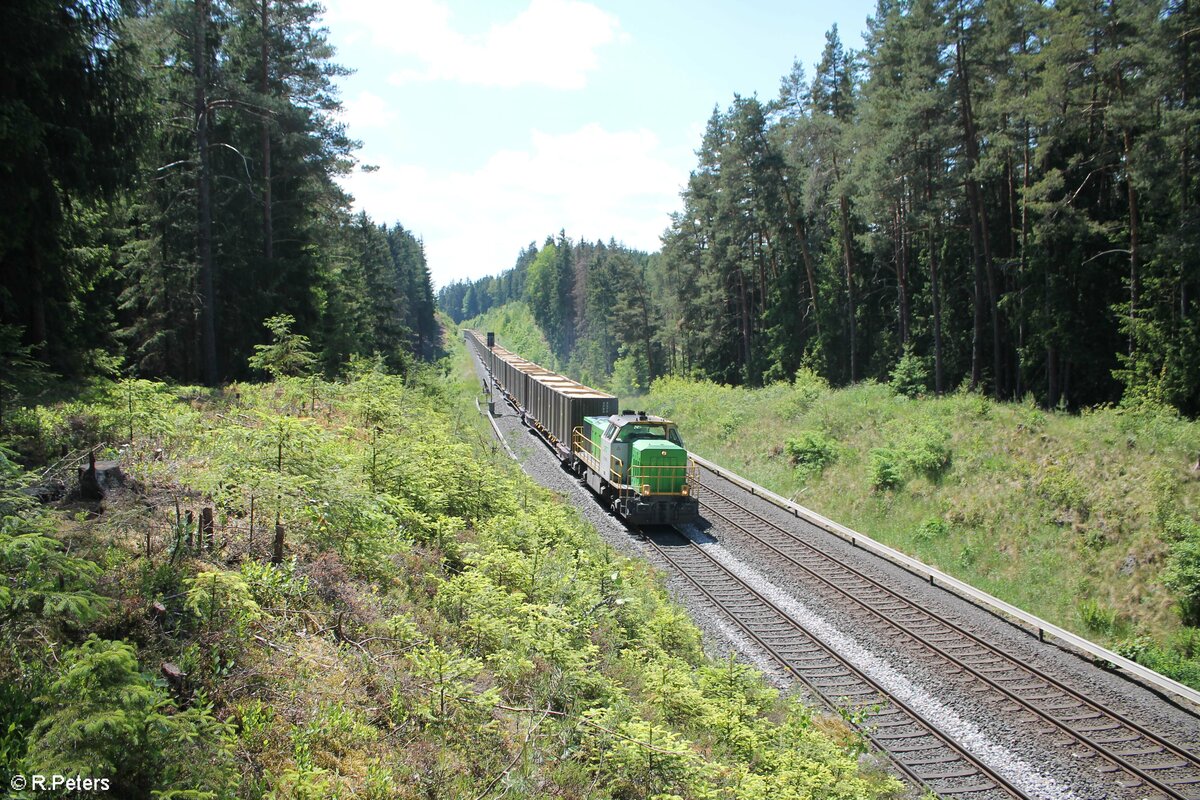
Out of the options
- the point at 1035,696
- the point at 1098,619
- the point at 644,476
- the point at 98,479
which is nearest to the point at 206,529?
the point at 98,479

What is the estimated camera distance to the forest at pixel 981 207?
20609 millimetres

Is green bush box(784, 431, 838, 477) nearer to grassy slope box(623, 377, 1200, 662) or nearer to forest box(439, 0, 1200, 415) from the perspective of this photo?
grassy slope box(623, 377, 1200, 662)

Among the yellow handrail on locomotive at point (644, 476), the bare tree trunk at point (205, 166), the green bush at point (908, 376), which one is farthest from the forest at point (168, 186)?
the green bush at point (908, 376)

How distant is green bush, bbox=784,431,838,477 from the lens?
2378cm

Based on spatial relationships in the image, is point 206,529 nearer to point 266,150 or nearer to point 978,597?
point 978,597

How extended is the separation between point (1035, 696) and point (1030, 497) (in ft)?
26.9

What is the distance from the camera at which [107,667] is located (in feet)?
13.1

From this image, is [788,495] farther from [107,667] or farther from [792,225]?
[792,225]

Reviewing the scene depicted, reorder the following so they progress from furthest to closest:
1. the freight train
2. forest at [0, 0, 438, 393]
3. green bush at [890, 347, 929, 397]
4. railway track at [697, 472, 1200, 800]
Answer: green bush at [890, 347, 929, 397] → the freight train → forest at [0, 0, 438, 393] → railway track at [697, 472, 1200, 800]

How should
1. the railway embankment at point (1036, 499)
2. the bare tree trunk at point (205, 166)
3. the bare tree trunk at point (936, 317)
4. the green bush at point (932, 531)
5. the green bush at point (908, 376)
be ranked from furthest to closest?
the green bush at point (908, 376)
the bare tree trunk at point (936, 317)
the bare tree trunk at point (205, 166)
the green bush at point (932, 531)
the railway embankment at point (1036, 499)

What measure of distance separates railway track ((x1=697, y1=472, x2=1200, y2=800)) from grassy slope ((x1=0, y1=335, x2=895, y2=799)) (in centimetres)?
333

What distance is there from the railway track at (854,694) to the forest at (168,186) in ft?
43.2

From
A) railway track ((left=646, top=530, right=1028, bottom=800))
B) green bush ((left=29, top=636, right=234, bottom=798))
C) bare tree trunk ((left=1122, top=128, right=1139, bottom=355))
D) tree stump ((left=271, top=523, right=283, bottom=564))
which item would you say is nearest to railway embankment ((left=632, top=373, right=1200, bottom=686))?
bare tree trunk ((left=1122, top=128, right=1139, bottom=355))

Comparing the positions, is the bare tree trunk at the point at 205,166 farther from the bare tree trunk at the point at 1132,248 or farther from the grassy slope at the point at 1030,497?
the bare tree trunk at the point at 1132,248
